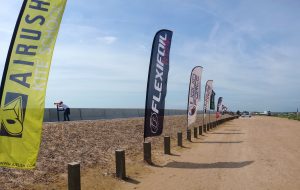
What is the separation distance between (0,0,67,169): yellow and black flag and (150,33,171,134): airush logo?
7.75 meters

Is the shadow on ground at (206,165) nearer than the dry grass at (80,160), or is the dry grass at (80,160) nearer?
the dry grass at (80,160)

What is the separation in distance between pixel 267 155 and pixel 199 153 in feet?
8.73

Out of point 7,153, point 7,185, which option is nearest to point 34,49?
point 7,153

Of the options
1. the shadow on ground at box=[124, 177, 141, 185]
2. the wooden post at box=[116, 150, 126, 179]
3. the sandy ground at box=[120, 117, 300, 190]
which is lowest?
the shadow on ground at box=[124, 177, 141, 185]

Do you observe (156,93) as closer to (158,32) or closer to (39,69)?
(158,32)

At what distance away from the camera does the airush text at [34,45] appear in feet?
24.7

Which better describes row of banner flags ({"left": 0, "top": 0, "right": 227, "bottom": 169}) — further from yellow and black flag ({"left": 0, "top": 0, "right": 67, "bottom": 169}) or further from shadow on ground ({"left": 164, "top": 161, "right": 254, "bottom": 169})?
shadow on ground ({"left": 164, "top": 161, "right": 254, "bottom": 169})

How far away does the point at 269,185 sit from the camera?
10.3 m

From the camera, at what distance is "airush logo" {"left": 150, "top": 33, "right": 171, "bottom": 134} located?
1541 centimetres

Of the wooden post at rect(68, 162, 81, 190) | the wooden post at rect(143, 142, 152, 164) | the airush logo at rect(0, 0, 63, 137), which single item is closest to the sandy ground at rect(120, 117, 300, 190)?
the wooden post at rect(143, 142, 152, 164)

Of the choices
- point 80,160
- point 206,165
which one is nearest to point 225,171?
point 206,165

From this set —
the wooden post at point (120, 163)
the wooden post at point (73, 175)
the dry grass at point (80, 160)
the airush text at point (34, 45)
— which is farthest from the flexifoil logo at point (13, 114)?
the wooden post at point (120, 163)

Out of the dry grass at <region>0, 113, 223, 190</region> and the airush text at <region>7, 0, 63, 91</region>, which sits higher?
the airush text at <region>7, 0, 63, 91</region>

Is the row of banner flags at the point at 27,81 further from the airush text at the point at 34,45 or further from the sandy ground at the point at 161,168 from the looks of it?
the sandy ground at the point at 161,168
